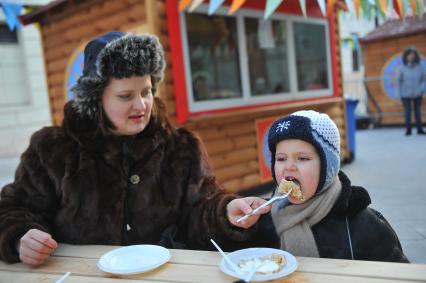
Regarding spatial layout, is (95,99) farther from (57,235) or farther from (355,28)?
(355,28)

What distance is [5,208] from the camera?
184 cm

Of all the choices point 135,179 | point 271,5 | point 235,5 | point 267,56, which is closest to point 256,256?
point 135,179

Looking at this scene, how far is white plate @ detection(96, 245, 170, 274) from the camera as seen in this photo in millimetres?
1379

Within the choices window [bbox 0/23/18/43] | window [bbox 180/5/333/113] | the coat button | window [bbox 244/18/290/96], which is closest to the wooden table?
the coat button

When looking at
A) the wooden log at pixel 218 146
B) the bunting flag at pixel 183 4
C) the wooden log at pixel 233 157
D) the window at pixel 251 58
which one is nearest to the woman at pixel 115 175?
the bunting flag at pixel 183 4

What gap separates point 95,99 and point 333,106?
207 inches

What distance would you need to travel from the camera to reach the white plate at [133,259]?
138cm

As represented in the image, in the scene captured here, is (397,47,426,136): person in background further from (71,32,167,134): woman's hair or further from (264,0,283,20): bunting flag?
(71,32,167,134): woman's hair

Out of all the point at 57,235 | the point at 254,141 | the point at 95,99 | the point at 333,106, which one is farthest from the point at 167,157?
the point at 333,106

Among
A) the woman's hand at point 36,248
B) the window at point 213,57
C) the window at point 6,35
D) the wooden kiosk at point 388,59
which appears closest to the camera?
the woman's hand at point 36,248

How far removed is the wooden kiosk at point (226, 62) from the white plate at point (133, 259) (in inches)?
116

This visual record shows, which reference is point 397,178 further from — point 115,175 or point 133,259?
point 133,259

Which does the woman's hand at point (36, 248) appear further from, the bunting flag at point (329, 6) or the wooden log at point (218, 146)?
the wooden log at point (218, 146)

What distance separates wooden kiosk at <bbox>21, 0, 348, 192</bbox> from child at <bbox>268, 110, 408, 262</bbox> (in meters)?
2.87
